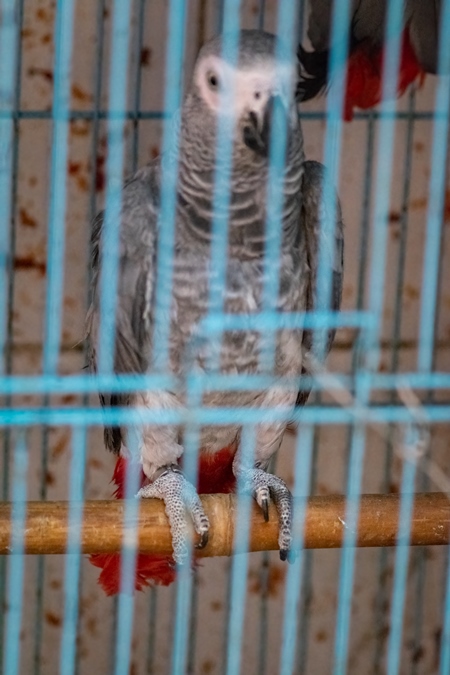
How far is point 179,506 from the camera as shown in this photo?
0.95 meters

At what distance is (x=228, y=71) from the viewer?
862 millimetres

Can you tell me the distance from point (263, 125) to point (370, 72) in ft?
1.78

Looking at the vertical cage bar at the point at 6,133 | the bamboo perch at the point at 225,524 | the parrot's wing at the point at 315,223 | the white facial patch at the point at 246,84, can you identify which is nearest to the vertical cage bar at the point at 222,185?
the white facial patch at the point at 246,84

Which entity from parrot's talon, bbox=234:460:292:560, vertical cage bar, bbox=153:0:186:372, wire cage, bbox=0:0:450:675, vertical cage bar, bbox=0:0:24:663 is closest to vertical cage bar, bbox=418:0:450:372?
wire cage, bbox=0:0:450:675

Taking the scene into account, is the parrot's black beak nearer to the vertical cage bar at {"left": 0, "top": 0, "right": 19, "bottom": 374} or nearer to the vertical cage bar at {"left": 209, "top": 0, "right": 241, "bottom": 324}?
the vertical cage bar at {"left": 209, "top": 0, "right": 241, "bottom": 324}

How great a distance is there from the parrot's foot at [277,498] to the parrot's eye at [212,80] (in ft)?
1.64

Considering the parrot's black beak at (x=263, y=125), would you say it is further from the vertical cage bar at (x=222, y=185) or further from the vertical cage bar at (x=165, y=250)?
the vertical cage bar at (x=165, y=250)

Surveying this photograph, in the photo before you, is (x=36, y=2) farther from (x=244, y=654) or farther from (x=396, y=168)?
(x=244, y=654)

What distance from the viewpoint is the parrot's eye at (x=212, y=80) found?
0.89 meters

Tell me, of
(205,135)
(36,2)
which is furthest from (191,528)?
(36,2)

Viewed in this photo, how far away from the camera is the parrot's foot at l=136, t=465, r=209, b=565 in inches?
36.0

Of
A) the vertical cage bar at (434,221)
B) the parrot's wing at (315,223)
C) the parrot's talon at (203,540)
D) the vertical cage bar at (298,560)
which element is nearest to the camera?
the parrot's talon at (203,540)

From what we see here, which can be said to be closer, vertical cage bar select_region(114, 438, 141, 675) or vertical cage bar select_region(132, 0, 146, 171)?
vertical cage bar select_region(114, 438, 141, 675)

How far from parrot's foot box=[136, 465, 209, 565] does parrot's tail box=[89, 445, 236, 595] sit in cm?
9
